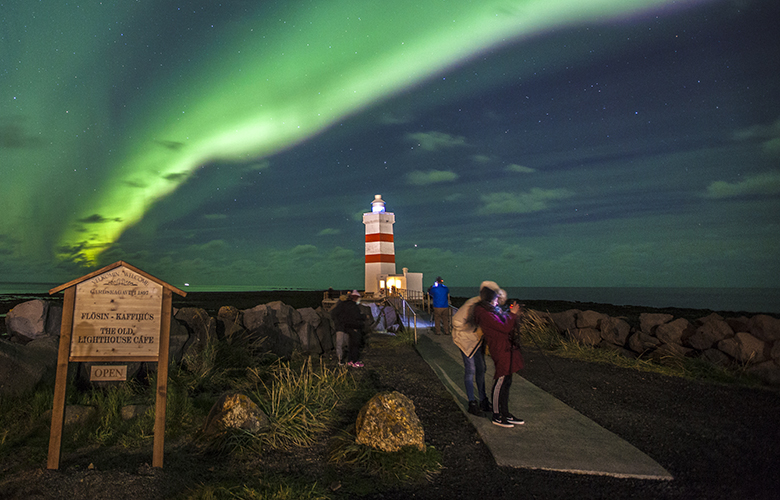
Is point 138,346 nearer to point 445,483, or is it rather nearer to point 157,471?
point 157,471

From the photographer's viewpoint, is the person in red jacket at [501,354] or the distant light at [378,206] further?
the distant light at [378,206]

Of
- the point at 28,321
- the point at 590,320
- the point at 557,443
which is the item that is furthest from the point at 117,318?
the point at 590,320

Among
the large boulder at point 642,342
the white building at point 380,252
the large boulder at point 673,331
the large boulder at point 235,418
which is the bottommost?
the large boulder at point 235,418

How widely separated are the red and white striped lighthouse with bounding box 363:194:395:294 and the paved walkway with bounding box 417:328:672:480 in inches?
751

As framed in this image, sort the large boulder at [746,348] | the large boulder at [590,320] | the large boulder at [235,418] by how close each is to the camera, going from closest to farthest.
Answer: the large boulder at [235,418] < the large boulder at [746,348] < the large boulder at [590,320]

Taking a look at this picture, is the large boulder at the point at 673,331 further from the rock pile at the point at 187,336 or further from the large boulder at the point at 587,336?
the rock pile at the point at 187,336

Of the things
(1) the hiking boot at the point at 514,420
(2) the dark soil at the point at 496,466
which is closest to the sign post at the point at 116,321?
(2) the dark soil at the point at 496,466

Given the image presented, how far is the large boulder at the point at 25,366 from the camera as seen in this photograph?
6012mm

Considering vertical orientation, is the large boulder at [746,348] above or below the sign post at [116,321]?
below

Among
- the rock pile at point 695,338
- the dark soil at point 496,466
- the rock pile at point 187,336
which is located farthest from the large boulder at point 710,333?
the rock pile at point 187,336

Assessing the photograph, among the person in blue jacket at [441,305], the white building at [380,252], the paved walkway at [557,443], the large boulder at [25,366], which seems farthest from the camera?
the white building at [380,252]

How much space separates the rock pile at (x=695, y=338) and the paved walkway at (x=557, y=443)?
4.53m

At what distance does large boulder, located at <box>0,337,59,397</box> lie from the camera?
19.7 ft

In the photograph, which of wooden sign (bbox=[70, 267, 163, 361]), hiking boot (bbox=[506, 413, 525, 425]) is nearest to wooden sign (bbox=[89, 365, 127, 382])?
wooden sign (bbox=[70, 267, 163, 361])
